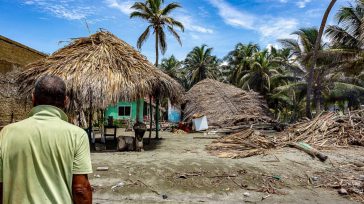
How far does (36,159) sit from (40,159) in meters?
0.02

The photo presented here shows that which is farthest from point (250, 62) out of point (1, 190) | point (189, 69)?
point (1, 190)

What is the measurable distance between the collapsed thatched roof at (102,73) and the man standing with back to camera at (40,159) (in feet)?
27.9

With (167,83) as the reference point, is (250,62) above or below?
above

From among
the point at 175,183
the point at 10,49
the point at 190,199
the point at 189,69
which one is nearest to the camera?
the point at 190,199

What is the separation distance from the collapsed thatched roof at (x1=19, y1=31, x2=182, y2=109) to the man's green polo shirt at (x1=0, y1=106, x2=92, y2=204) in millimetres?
8518

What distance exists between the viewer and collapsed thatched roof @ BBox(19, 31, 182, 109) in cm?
1062

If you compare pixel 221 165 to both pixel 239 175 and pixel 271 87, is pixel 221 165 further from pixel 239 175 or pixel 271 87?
pixel 271 87

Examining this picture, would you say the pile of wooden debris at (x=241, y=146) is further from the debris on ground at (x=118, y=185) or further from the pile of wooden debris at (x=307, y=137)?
the debris on ground at (x=118, y=185)

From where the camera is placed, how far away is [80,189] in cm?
226

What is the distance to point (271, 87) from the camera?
121 feet

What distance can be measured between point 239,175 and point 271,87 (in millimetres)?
29652

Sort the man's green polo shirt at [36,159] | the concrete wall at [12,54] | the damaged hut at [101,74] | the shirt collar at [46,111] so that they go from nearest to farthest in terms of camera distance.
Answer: the man's green polo shirt at [36,159] → the shirt collar at [46,111] → the damaged hut at [101,74] → the concrete wall at [12,54]

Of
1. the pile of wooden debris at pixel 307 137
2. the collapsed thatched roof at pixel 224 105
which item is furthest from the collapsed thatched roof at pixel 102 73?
the collapsed thatched roof at pixel 224 105

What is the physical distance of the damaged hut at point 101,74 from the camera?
1060 cm
